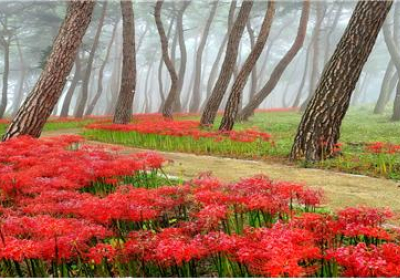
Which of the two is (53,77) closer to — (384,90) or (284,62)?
(284,62)

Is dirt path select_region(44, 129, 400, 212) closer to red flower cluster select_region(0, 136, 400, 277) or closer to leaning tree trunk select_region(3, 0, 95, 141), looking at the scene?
red flower cluster select_region(0, 136, 400, 277)

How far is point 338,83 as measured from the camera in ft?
26.9

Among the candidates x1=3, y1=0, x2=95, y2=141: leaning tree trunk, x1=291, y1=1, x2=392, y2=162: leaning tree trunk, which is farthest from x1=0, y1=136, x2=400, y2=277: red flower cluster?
x1=3, y1=0, x2=95, y2=141: leaning tree trunk

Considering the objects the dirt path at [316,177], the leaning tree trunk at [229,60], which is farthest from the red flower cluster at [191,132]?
the leaning tree trunk at [229,60]

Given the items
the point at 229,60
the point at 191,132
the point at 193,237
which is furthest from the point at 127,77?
the point at 193,237

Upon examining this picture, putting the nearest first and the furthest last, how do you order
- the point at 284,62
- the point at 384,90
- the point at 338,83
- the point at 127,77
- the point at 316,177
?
the point at 316,177 → the point at 338,83 → the point at 127,77 → the point at 284,62 → the point at 384,90

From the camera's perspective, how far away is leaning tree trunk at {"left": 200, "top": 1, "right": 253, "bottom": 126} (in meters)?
13.8

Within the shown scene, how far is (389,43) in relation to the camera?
2295cm

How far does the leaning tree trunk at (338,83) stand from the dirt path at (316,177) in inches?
31.3

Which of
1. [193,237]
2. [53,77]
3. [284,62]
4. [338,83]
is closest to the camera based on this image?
[193,237]

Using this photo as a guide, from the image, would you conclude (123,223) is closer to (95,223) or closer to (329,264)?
(95,223)

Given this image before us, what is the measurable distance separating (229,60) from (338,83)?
20.9 ft

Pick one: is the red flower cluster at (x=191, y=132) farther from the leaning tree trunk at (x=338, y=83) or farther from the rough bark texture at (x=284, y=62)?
the rough bark texture at (x=284, y=62)

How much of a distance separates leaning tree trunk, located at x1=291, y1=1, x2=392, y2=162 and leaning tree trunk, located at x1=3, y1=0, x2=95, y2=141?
4.97 metres
